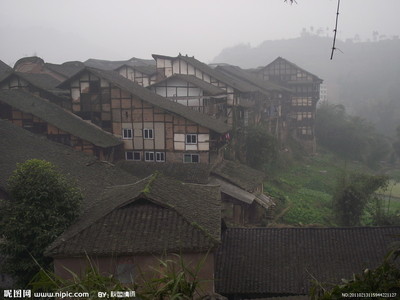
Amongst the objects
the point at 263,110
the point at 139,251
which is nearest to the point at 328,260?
the point at 139,251

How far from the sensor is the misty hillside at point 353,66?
252 ft

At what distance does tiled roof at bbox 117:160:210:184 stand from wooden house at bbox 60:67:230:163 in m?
0.94

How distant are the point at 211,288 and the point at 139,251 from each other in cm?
245

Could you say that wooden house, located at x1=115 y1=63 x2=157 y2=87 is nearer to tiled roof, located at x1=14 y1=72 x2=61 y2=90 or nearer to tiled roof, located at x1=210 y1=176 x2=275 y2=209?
tiled roof, located at x1=14 y1=72 x2=61 y2=90

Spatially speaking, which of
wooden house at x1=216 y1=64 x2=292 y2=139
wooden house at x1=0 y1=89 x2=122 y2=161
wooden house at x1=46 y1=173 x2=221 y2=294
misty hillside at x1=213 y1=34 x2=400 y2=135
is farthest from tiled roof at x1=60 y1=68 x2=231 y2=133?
misty hillside at x1=213 y1=34 x2=400 y2=135

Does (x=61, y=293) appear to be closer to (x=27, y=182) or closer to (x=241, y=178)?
(x=27, y=182)

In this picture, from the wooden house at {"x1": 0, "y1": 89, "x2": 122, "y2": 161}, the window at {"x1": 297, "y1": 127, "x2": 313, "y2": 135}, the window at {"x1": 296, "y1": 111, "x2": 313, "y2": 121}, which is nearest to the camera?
the wooden house at {"x1": 0, "y1": 89, "x2": 122, "y2": 161}

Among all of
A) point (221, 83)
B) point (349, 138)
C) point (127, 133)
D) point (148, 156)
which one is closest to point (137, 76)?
point (221, 83)

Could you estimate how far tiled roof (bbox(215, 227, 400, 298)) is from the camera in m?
12.7

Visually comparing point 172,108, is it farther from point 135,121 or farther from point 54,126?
point 54,126

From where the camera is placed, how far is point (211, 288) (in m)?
11.5

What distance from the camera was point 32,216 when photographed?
500 inches

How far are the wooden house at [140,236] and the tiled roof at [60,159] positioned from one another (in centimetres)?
594

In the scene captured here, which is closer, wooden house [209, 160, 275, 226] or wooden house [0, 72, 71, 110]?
wooden house [209, 160, 275, 226]
